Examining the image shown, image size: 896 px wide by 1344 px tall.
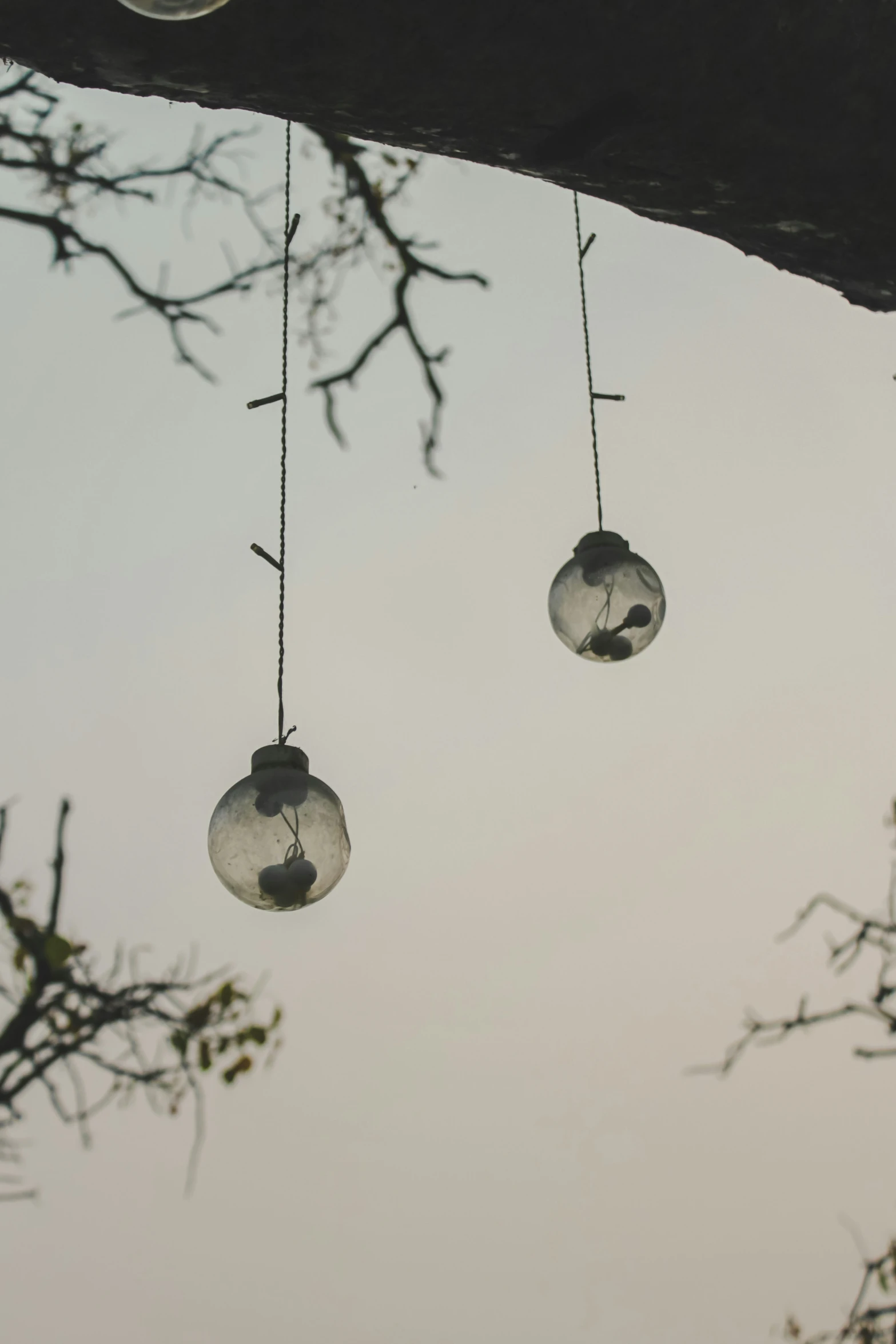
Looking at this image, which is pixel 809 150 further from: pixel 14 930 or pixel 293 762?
pixel 14 930

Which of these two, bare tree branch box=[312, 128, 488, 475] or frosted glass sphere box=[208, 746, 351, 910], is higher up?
bare tree branch box=[312, 128, 488, 475]

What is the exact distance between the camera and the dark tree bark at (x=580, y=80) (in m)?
1.51

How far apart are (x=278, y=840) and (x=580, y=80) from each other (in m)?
1.62

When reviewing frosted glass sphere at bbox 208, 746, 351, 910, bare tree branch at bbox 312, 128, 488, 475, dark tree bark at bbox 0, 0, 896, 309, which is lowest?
frosted glass sphere at bbox 208, 746, 351, 910

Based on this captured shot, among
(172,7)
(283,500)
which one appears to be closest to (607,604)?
(283,500)

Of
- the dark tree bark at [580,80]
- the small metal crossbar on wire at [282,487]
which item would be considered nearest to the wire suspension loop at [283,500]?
the small metal crossbar on wire at [282,487]

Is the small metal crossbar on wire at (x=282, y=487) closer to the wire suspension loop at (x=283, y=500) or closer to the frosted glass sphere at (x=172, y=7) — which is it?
the wire suspension loop at (x=283, y=500)

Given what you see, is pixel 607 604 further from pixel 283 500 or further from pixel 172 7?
pixel 172 7

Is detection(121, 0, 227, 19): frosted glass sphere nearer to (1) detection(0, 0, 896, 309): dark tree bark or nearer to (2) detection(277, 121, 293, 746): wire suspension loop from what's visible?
(1) detection(0, 0, 896, 309): dark tree bark

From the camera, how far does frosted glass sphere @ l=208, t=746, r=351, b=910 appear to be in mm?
2480

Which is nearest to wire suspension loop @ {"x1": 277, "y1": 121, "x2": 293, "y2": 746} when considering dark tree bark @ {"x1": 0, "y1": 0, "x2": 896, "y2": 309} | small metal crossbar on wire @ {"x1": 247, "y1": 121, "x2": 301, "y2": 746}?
small metal crossbar on wire @ {"x1": 247, "y1": 121, "x2": 301, "y2": 746}

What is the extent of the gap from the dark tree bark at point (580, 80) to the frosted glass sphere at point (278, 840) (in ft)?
4.61

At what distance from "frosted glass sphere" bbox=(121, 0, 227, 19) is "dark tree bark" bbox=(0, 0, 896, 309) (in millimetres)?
148

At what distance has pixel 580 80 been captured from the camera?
1616 millimetres
